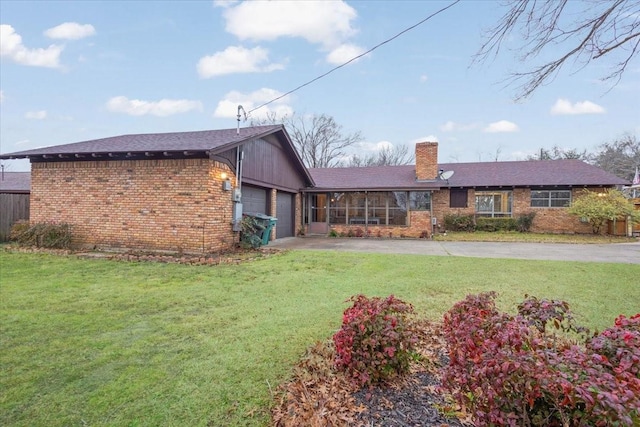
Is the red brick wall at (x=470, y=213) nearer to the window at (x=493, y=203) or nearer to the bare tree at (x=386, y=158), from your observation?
the window at (x=493, y=203)

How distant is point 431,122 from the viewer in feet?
85.8

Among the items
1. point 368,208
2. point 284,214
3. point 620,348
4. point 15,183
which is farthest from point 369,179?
point 15,183

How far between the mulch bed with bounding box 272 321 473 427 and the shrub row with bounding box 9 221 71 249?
1024 cm

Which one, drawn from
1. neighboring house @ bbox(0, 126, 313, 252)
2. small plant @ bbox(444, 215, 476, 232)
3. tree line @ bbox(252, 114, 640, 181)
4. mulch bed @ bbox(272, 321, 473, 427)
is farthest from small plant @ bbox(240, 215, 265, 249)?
tree line @ bbox(252, 114, 640, 181)

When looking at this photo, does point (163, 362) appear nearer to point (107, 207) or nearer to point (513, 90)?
point (513, 90)

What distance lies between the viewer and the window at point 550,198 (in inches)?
690

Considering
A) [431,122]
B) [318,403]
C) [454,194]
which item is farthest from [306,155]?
[318,403]

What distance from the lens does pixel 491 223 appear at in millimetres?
17438

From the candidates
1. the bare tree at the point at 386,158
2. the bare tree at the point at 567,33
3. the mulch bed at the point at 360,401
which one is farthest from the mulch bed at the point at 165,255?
the bare tree at the point at 386,158

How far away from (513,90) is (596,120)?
942 centimetres

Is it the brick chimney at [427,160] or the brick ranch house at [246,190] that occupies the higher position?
the brick chimney at [427,160]

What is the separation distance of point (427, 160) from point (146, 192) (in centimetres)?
1352

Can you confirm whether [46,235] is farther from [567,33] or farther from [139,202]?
[567,33]

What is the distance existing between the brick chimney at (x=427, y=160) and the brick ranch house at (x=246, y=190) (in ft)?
0.18
